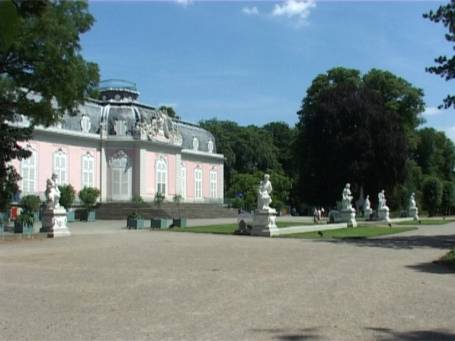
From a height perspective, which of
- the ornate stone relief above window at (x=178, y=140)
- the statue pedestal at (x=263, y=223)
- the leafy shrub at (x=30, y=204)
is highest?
the ornate stone relief above window at (x=178, y=140)

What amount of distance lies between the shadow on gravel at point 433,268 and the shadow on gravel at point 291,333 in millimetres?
6739

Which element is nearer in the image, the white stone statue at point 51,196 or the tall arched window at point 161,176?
the white stone statue at point 51,196

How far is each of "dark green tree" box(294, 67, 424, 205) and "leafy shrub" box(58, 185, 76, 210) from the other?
20117 mm

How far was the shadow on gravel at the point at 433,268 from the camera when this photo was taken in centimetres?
1233

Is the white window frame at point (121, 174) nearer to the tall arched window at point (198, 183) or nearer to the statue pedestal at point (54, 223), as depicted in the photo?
the tall arched window at point (198, 183)

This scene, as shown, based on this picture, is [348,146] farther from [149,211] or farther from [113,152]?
[113,152]

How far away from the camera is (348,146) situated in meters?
49.1

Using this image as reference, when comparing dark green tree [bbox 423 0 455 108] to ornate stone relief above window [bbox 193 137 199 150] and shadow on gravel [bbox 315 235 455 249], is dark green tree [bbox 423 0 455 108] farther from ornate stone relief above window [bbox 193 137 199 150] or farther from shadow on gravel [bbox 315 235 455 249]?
ornate stone relief above window [bbox 193 137 199 150]

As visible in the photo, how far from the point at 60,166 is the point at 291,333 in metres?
45.8

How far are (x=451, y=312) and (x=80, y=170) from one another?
4631cm

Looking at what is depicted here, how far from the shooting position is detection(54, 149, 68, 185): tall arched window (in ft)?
161

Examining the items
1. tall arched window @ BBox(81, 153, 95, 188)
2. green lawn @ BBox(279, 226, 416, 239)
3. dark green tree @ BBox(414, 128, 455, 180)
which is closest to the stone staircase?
tall arched window @ BBox(81, 153, 95, 188)

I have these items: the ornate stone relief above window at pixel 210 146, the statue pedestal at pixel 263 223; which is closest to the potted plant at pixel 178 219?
the statue pedestal at pixel 263 223

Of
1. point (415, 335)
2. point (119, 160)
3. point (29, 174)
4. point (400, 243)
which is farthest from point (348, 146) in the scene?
point (415, 335)
